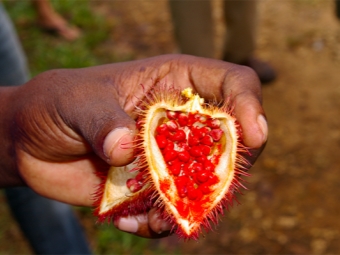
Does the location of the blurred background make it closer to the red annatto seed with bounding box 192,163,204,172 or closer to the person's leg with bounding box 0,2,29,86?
the red annatto seed with bounding box 192,163,204,172

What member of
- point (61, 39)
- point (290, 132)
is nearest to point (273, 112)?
point (290, 132)

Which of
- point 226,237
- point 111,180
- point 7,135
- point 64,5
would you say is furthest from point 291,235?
point 64,5

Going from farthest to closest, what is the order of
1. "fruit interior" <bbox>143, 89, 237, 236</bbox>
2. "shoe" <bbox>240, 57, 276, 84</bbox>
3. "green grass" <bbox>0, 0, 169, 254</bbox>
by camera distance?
"green grass" <bbox>0, 0, 169, 254</bbox>
"shoe" <bbox>240, 57, 276, 84</bbox>
"fruit interior" <bbox>143, 89, 237, 236</bbox>

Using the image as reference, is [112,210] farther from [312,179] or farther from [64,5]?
[64,5]

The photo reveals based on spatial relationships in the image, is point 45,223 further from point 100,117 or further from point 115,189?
point 100,117

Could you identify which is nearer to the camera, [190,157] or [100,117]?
[100,117]

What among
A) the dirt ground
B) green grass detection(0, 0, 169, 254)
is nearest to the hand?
the dirt ground

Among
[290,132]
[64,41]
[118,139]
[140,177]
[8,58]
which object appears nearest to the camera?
[118,139]
